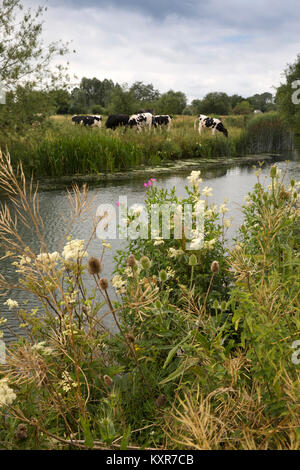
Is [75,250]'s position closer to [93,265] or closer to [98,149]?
[93,265]

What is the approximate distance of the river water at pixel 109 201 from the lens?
369cm

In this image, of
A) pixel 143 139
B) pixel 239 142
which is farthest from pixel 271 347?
pixel 239 142

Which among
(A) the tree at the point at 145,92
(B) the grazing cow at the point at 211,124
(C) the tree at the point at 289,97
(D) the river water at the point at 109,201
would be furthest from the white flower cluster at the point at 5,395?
(A) the tree at the point at 145,92

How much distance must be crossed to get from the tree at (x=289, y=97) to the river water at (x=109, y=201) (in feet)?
50.2

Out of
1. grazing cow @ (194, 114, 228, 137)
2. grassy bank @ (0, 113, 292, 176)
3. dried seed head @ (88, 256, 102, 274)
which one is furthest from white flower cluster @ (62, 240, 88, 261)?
grazing cow @ (194, 114, 228, 137)

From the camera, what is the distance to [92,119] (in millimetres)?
22562

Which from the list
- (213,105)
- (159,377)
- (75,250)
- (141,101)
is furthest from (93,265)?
(141,101)

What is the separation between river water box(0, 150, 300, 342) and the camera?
12.1 ft

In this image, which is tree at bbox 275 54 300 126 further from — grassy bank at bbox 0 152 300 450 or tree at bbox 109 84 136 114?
grassy bank at bbox 0 152 300 450

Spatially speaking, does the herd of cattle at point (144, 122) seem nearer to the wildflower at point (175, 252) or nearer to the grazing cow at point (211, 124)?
the grazing cow at point (211, 124)

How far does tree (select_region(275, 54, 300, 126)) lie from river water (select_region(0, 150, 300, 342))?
15295 millimetres

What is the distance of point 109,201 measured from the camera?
299 inches

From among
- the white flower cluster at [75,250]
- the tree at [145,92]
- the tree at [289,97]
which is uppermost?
the tree at [145,92]

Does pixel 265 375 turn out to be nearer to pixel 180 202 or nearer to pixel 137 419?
pixel 137 419
